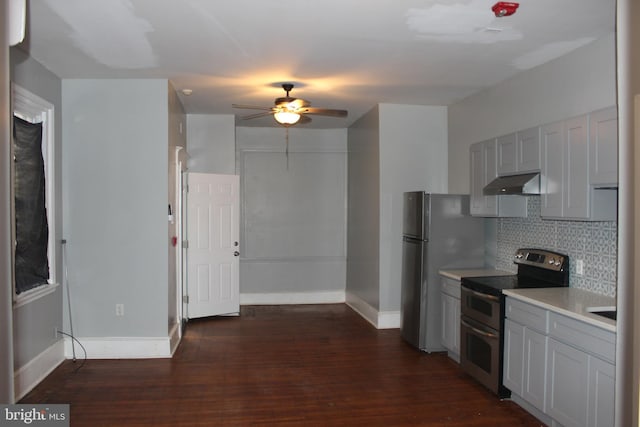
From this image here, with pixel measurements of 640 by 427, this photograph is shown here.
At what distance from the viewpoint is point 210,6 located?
122 inches

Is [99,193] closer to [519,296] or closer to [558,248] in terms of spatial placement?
[519,296]

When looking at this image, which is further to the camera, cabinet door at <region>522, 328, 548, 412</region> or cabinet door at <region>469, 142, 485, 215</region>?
cabinet door at <region>469, 142, 485, 215</region>

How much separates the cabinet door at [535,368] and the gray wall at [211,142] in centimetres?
453

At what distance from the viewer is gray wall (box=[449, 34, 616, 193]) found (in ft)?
11.8

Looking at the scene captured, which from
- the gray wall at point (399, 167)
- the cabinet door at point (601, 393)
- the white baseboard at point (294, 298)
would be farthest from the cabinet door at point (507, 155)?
the white baseboard at point (294, 298)

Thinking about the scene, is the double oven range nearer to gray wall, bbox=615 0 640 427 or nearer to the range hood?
the range hood

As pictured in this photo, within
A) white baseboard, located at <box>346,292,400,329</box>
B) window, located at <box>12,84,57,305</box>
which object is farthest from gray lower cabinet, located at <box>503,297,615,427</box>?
window, located at <box>12,84,57,305</box>

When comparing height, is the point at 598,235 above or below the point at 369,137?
below

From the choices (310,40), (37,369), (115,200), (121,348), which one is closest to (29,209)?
(115,200)

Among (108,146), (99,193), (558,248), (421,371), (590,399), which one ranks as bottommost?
(421,371)

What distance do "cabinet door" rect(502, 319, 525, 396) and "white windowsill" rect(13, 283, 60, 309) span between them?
382cm

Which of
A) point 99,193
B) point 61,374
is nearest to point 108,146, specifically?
point 99,193

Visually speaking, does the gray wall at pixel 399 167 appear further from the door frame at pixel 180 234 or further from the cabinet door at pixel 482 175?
the door frame at pixel 180 234

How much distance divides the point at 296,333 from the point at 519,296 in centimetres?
298
